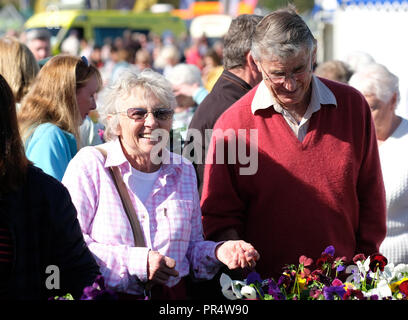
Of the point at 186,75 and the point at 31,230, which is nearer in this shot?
the point at 31,230

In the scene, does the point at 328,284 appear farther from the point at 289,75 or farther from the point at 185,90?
Answer: the point at 185,90

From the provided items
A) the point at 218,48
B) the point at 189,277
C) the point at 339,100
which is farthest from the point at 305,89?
the point at 218,48

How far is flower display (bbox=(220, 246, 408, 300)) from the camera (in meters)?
2.68

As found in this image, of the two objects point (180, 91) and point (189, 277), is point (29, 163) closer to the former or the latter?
point (189, 277)

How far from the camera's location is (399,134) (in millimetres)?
4730

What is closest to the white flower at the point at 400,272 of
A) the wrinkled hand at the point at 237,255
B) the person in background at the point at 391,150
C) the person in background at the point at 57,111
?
the wrinkled hand at the point at 237,255

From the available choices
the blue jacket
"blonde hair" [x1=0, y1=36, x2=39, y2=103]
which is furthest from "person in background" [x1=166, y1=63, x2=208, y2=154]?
the blue jacket

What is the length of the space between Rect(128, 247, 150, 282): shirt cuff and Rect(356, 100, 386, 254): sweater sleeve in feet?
3.58

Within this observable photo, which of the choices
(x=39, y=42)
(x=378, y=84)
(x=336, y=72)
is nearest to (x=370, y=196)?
(x=378, y=84)

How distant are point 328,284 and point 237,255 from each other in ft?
1.69

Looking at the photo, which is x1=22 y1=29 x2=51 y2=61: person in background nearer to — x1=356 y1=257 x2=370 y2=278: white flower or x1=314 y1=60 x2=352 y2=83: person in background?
x1=314 y1=60 x2=352 y2=83: person in background

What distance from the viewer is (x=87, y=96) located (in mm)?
4457

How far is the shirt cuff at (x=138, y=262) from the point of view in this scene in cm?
321

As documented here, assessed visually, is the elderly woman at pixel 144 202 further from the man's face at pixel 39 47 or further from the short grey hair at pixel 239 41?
the man's face at pixel 39 47
